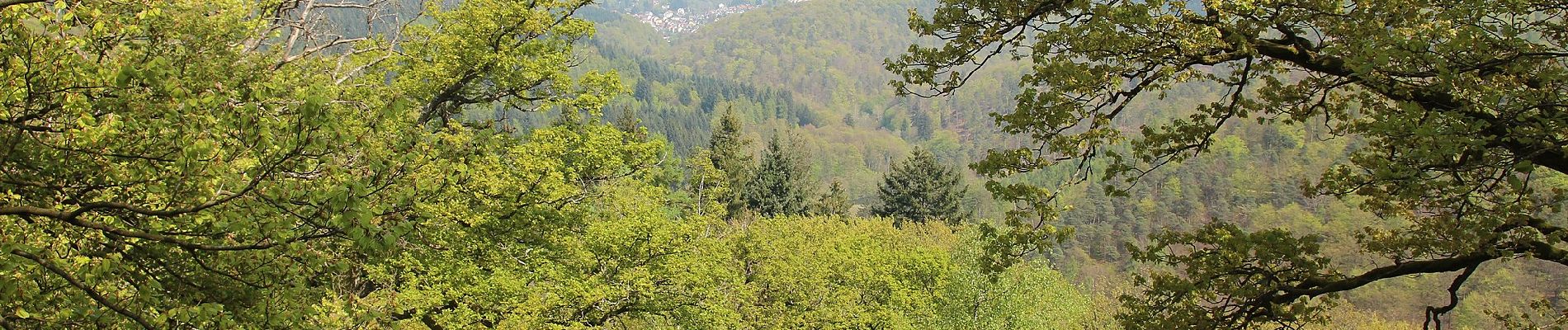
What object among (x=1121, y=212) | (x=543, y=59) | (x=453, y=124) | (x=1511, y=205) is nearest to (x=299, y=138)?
(x=453, y=124)

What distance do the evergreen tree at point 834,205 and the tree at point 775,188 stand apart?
5.88ft

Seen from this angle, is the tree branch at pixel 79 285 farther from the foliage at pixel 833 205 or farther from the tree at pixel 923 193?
the foliage at pixel 833 205

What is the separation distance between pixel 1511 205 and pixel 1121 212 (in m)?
115

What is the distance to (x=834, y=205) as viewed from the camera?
6366 centimetres

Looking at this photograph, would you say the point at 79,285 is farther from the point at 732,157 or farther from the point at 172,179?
the point at 732,157

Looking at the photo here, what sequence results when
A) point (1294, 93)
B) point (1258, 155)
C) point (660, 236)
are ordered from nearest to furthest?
1. point (1294, 93)
2. point (660, 236)
3. point (1258, 155)

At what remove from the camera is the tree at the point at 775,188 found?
187 feet

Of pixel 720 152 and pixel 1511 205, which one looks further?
→ pixel 720 152

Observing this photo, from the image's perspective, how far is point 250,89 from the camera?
5480 mm

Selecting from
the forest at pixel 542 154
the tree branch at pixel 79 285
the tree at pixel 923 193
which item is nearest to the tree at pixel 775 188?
the tree at pixel 923 193

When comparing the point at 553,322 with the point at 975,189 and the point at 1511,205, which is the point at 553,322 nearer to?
the point at 1511,205

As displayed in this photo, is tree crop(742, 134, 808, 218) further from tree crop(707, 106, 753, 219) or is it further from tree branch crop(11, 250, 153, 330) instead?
tree branch crop(11, 250, 153, 330)

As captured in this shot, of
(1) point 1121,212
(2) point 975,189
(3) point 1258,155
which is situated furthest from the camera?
(2) point 975,189

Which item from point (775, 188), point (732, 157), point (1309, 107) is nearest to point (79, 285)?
point (1309, 107)
